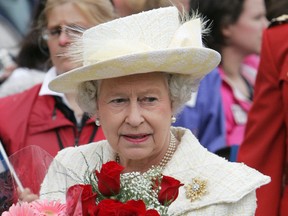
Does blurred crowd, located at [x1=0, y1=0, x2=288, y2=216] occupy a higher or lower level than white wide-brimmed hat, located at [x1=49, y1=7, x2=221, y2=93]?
lower

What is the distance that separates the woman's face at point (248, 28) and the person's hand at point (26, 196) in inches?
139

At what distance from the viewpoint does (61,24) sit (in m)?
5.84

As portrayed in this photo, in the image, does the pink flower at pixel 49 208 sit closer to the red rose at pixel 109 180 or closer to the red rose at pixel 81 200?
the red rose at pixel 81 200

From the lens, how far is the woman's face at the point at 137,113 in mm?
4113

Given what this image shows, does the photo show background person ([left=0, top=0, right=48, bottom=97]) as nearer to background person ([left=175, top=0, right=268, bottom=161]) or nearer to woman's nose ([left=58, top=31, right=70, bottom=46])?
woman's nose ([left=58, top=31, right=70, bottom=46])

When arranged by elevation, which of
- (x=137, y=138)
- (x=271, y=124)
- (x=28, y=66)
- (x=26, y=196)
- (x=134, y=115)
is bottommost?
(x=28, y=66)

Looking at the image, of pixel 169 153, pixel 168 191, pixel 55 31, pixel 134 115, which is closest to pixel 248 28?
pixel 55 31

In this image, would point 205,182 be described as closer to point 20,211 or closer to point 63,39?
point 20,211

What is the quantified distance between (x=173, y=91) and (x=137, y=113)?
23 centimetres

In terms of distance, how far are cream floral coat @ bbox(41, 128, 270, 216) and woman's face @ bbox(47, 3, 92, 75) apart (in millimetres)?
1512

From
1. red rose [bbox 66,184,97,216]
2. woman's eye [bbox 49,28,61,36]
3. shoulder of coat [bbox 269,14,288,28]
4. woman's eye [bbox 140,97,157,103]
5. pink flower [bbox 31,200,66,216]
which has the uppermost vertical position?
woman's eye [bbox 140,97,157,103]

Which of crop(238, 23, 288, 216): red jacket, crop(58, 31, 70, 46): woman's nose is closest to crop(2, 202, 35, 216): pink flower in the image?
crop(238, 23, 288, 216): red jacket

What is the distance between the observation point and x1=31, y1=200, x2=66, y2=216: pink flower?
139 inches

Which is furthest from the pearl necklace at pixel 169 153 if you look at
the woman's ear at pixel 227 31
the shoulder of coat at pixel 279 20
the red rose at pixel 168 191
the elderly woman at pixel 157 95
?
the woman's ear at pixel 227 31
